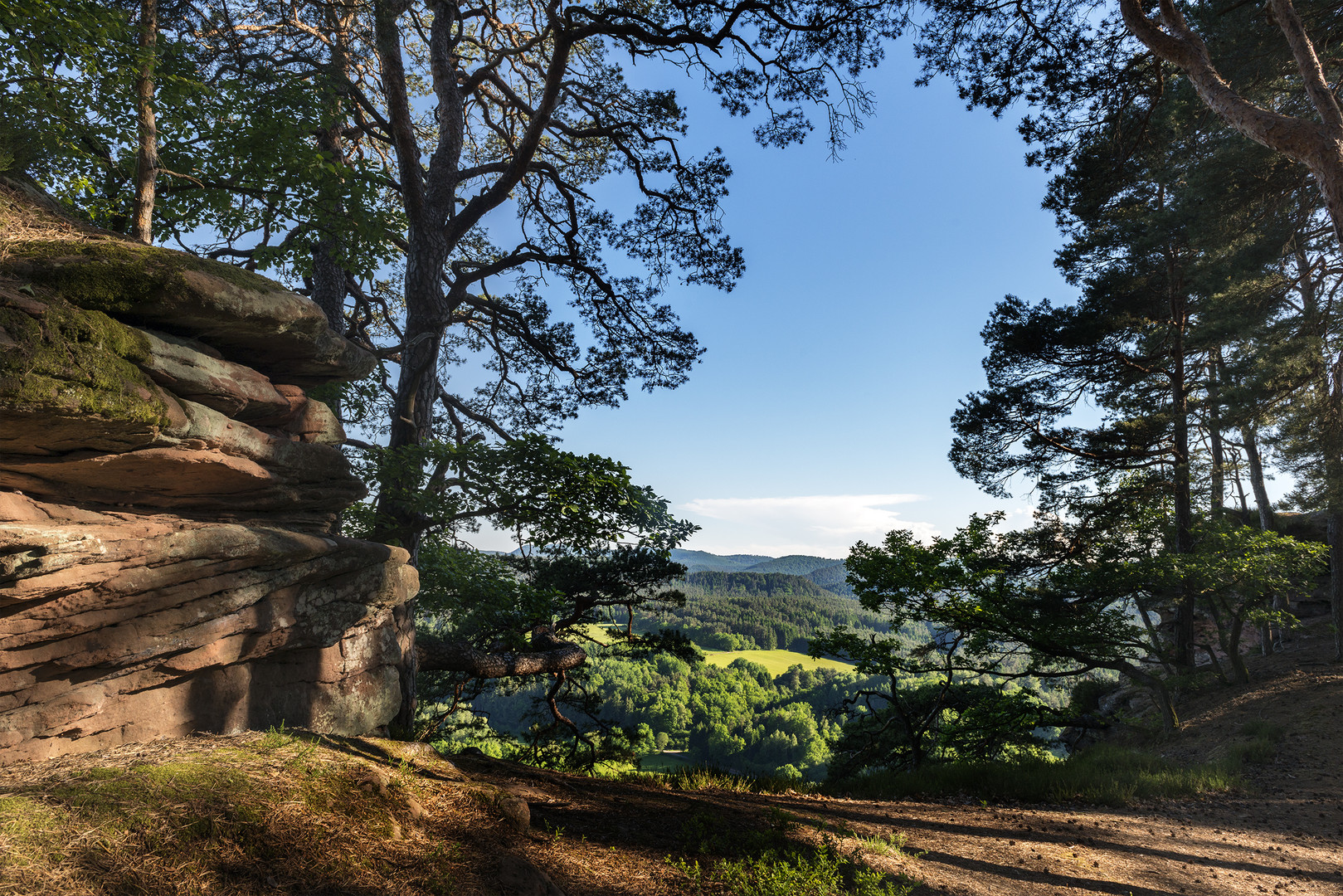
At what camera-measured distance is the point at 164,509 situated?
18.6ft

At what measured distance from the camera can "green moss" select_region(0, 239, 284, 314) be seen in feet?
15.7

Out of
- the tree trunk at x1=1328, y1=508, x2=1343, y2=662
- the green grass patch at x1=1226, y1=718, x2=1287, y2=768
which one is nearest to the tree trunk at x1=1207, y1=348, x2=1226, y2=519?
the tree trunk at x1=1328, y1=508, x2=1343, y2=662

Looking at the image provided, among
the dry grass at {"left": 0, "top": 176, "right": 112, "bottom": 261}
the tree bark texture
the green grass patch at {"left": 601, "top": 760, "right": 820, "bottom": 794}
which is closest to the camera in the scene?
the dry grass at {"left": 0, "top": 176, "right": 112, "bottom": 261}

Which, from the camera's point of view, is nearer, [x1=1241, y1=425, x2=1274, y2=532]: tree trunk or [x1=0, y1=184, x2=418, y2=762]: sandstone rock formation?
[x1=0, y1=184, x2=418, y2=762]: sandstone rock formation

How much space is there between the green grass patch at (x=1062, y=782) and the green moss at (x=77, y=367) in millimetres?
9601

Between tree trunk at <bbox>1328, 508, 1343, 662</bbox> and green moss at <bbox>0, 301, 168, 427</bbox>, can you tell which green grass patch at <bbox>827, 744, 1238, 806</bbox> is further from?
green moss at <bbox>0, 301, 168, 427</bbox>

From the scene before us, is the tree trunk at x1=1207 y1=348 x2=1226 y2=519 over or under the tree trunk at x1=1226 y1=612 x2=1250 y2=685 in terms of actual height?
over

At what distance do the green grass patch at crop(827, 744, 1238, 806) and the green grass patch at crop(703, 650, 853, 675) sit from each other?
7407cm

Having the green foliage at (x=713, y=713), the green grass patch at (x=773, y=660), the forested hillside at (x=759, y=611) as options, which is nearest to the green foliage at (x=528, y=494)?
the green foliage at (x=713, y=713)

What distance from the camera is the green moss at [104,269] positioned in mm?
4777

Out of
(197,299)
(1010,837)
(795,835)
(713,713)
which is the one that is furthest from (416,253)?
(713,713)

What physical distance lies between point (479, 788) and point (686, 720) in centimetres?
5185

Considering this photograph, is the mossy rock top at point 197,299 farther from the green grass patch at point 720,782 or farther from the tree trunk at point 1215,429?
the tree trunk at point 1215,429

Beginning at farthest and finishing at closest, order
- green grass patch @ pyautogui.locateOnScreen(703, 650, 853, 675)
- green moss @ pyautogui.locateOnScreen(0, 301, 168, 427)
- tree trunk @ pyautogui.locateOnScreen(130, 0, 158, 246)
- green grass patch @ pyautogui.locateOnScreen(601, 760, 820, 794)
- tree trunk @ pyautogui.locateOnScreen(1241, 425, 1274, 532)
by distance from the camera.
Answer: green grass patch @ pyautogui.locateOnScreen(703, 650, 853, 675) < tree trunk @ pyautogui.locateOnScreen(1241, 425, 1274, 532) < green grass patch @ pyautogui.locateOnScreen(601, 760, 820, 794) < tree trunk @ pyautogui.locateOnScreen(130, 0, 158, 246) < green moss @ pyautogui.locateOnScreen(0, 301, 168, 427)
